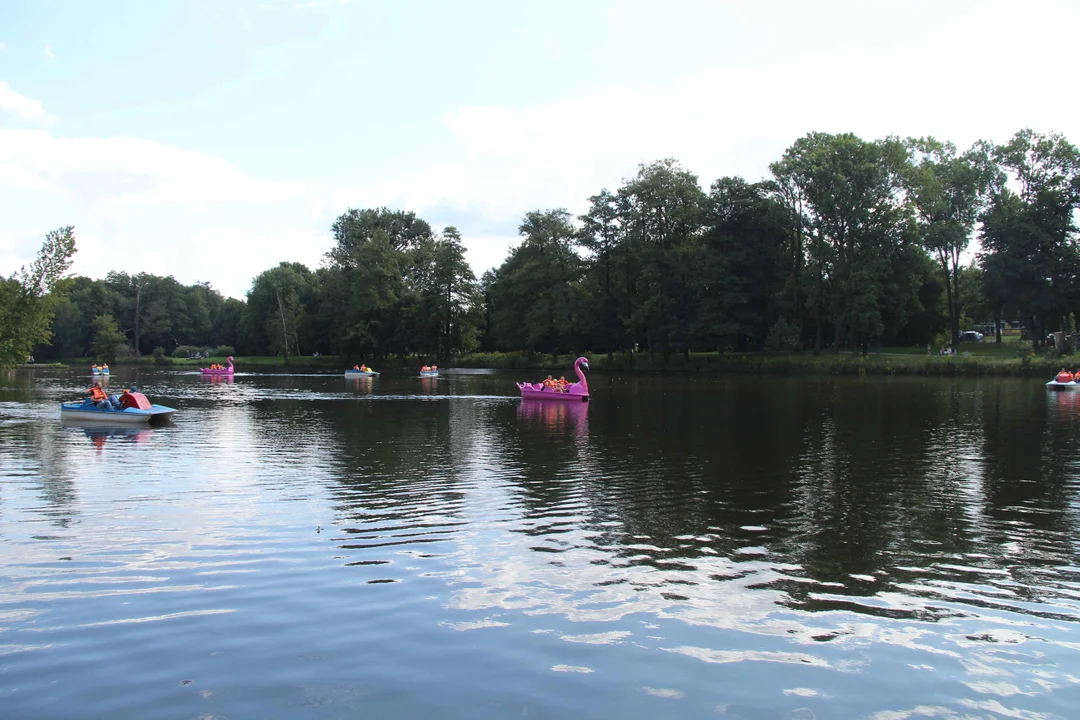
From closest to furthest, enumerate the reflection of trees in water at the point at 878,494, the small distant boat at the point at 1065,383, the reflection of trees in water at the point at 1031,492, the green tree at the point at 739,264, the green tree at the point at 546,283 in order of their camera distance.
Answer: the reflection of trees in water at the point at 1031,492 < the reflection of trees in water at the point at 878,494 < the small distant boat at the point at 1065,383 < the green tree at the point at 739,264 < the green tree at the point at 546,283

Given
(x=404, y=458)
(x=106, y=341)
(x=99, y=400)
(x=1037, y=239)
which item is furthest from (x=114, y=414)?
(x=106, y=341)

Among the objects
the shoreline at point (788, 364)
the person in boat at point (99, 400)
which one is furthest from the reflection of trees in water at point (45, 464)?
the shoreline at point (788, 364)

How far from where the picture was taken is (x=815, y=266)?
63438 millimetres

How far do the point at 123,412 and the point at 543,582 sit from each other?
76.4 feet

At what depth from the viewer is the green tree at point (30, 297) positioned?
35141 mm

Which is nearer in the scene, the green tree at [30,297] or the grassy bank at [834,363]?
the green tree at [30,297]

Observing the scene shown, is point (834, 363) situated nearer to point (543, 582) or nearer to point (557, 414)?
point (557, 414)

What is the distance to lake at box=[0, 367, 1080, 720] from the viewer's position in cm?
616

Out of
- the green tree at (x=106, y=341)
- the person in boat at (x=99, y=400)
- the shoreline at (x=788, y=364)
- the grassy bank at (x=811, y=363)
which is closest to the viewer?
the person in boat at (x=99, y=400)

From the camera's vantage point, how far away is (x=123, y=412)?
88.9 feet

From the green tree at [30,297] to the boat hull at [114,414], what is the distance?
10744mm

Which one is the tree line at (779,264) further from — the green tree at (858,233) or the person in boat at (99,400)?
the person in boat at (99,400)

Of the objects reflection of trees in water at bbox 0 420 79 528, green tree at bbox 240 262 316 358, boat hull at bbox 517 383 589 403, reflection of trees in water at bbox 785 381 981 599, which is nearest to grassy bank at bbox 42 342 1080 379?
green tree at bbox 240 262 316 358

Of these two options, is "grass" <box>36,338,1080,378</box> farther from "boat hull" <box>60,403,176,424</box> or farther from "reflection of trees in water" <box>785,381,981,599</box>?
"boat hull" <box>60,403,176,424</box>
